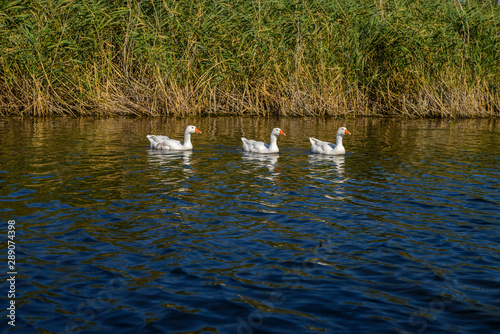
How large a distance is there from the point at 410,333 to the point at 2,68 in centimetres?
1843

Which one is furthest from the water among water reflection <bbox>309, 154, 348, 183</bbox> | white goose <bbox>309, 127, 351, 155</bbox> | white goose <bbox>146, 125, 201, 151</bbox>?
white goose <bbox>146, 125, 201, 151</bbox>

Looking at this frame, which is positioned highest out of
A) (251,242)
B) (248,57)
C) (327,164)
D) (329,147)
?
(248,57)

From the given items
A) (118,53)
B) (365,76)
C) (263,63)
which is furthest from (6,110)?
(365,76)

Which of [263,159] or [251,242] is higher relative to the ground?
[263,159]

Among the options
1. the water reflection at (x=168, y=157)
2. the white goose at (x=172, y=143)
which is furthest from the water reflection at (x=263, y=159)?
the white goose at (x=172, y=143)

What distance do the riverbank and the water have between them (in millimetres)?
7432

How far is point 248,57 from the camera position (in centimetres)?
2172

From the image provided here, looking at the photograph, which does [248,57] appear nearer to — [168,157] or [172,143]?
[172,143]

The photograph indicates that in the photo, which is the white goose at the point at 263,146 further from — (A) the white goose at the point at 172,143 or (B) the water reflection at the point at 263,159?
(A) the white goose at the point at 172,143

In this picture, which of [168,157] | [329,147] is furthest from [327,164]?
[168,157]

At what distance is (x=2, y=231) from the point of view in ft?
24.2

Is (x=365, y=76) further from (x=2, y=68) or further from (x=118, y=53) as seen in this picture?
(x=2, y=68)

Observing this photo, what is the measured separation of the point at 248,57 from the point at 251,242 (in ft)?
50.6

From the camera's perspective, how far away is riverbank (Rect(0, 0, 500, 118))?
2031 centimetres
